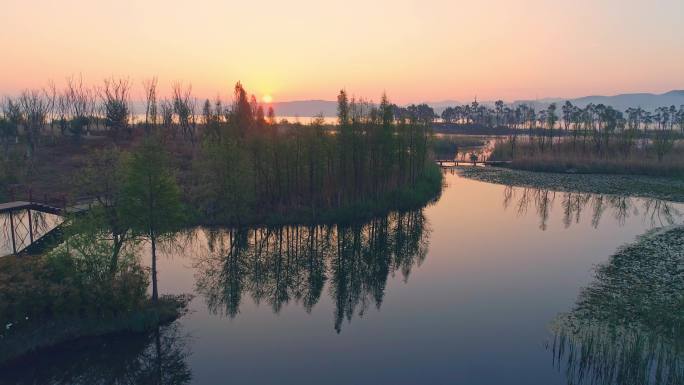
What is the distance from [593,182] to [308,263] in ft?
178

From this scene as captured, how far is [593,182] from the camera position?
64.7 meters

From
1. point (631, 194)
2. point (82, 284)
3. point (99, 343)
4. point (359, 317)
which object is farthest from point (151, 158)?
point (631, 194)

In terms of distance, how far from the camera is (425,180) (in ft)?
198

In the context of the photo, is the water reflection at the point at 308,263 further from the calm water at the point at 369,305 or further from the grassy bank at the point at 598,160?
the grassy bank at the point at 598,160

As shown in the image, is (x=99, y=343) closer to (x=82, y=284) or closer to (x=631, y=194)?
(x=82, y=284)

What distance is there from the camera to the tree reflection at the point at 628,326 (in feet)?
53.7

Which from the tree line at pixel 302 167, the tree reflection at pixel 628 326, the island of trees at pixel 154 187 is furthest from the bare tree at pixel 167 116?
the tree reflection at pixel 628 326

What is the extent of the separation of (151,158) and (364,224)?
2429 centimetres

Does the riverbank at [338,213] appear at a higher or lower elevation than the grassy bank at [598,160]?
lower

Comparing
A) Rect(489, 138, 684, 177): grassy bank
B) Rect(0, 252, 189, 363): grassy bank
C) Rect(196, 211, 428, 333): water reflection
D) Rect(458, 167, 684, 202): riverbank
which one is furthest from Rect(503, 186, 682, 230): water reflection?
Rect(0, 252, 189, 363): grassy bank

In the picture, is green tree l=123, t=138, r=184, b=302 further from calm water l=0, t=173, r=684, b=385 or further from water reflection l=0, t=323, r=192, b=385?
calm water l=0, t=173, r=684, b=385

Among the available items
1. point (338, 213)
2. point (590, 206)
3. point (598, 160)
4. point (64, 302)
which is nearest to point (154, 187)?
point (64, 302)

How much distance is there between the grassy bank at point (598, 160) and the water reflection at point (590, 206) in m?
20.3

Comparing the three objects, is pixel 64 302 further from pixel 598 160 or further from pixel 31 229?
pixel 598 160
